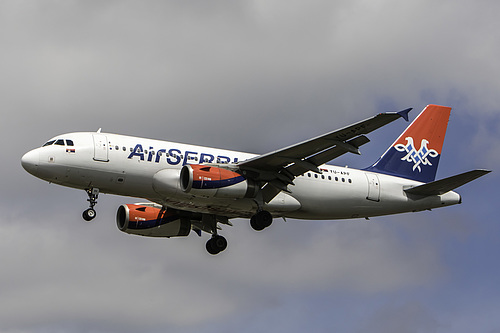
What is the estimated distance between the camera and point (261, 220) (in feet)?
142

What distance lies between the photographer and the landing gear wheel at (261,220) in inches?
1699

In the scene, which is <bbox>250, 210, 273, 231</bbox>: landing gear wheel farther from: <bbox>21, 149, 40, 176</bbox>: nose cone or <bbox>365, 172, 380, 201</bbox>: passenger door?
<bbox>21, 149, 40, 176</bbox>: nose cone

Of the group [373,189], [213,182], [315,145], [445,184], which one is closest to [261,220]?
[213,182]

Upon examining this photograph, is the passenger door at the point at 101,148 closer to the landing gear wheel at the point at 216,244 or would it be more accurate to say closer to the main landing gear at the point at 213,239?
the main landing gear at the point at 213,239

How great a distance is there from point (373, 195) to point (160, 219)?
11158 millimetres

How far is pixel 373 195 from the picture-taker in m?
46.2

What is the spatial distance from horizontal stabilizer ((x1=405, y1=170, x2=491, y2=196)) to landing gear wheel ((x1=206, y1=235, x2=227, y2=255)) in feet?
32.5

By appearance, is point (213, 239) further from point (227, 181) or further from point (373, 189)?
point (373, 189)

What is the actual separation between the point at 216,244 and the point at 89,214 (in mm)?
8393

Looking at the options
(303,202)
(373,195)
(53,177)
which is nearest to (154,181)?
(53,177)

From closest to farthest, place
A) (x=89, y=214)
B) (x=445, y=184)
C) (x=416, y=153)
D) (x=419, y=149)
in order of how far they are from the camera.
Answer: (x=89, y=214)
(x=445, y=184)
(x=416, y=153)
(x=419, y=149)

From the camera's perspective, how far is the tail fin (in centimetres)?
4931

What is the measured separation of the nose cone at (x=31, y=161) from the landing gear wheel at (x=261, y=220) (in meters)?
10.4

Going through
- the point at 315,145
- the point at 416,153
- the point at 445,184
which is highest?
the point at 416,153
